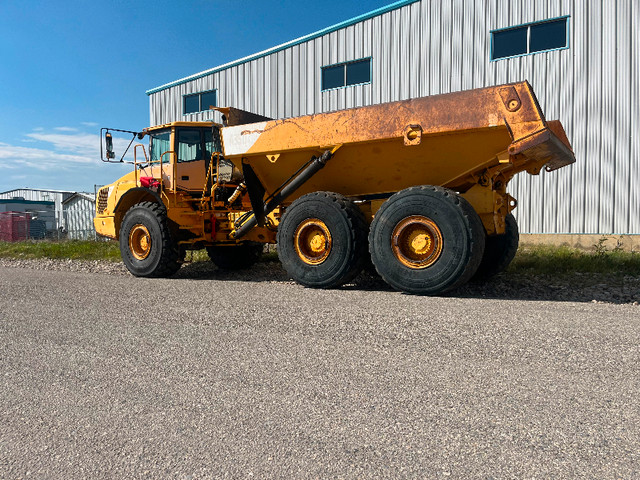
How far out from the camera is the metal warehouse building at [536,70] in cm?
1144

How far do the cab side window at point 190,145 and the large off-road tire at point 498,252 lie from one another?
16.3 ft

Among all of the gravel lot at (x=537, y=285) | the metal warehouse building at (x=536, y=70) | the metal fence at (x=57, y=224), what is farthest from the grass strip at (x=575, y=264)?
the metal fence at (x=57, y=224)

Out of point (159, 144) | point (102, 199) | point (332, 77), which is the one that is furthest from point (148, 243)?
point (332, 77)

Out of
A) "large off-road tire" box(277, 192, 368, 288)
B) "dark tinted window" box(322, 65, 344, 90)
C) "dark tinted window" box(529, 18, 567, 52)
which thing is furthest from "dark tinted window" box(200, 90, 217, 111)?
"large off-road tire" box(277, 192, 368, 288)

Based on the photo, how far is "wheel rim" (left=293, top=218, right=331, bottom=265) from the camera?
6.76 m

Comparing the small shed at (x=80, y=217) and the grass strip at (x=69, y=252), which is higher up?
the small shed at (x=80, y=217)

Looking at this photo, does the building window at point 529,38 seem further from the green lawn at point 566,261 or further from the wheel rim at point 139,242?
the wheel rim at point 139,242

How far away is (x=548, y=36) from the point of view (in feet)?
39.2

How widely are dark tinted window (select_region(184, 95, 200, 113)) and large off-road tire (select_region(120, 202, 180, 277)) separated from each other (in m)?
9.75

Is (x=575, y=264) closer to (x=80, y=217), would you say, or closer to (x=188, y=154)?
(x=188, y=154)

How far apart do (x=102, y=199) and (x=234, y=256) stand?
2781 millimetres

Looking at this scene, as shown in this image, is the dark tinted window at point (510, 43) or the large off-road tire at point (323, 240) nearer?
the large off-road tire at point (323, 240)

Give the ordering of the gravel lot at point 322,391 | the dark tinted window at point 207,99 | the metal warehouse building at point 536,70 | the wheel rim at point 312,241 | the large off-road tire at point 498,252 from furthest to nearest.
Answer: the dark tinted window at point 207,99, the metal warehouse building at point 536,70, the large off-road tire at point 498,252, the wheel rim at point 312,241, the gravel lot at point 322,391

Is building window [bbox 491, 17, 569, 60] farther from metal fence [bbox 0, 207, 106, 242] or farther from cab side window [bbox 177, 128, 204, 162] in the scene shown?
metal fence [bbox 0, 207, 106, 242]
